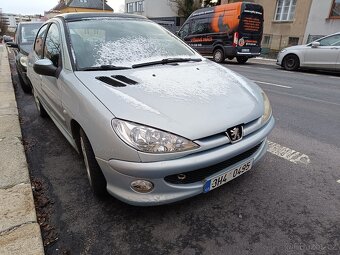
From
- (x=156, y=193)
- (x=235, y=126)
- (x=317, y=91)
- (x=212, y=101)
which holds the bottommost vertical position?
(x=317, y=91)

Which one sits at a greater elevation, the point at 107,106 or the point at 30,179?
the point at 107,106

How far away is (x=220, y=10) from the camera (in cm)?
1391

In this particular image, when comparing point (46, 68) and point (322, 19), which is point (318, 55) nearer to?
point (322, 19)

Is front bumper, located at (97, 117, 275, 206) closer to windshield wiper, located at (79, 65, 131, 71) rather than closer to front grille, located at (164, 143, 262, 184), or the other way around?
front grille, located at (164, 143, 262, 184)

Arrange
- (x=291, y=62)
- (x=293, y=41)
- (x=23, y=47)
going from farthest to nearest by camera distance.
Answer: (x=293, y=41), (x=291, y=62), (x=23, y=47)

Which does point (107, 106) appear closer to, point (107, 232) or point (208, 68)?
point (107, 232)

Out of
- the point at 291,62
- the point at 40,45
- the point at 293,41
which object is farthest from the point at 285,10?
the point at 40,45

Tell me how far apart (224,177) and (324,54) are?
10052 millimetres

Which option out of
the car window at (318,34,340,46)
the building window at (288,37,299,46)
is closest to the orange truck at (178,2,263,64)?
the car window at (318,34,340,46)

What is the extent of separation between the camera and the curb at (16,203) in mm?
1981

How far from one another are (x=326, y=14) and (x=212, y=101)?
1830 cm

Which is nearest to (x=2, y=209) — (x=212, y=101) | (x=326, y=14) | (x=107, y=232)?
(x=107, y=232)

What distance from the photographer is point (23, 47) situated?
660 centimetres

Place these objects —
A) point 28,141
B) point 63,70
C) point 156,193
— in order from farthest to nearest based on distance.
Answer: point 28,141 < point 63,70 < point 156,193
